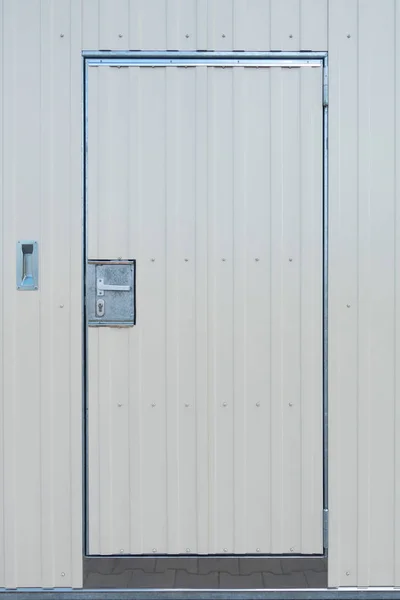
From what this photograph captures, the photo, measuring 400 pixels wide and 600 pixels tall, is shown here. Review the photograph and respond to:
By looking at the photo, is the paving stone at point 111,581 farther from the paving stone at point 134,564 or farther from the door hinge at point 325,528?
the door hinge at point 325,528

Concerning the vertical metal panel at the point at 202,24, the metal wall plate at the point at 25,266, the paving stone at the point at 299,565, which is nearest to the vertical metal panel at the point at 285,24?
the vertical metal panel at the point at 202,24

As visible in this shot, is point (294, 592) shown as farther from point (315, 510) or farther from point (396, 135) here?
point (396, 135)

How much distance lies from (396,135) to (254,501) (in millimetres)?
1628

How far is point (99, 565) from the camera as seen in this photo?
2.47 meters

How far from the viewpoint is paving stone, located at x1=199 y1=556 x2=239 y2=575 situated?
2.45 meters

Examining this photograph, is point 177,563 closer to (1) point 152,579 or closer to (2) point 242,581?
(1) point 152,579

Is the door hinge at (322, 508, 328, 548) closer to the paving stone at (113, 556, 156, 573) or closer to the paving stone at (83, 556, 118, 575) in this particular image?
the paving stone at (113, 556, 156, 573)

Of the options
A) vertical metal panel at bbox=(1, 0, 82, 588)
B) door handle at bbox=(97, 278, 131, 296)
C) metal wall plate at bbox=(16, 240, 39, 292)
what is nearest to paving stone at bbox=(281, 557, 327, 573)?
vertical metal panel at bbox=(1, 0, 82, 588)

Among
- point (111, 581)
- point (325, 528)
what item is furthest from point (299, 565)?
point (111, 581)

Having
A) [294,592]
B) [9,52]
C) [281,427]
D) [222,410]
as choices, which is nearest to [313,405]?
[281,427]

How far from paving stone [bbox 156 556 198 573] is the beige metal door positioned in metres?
0.03

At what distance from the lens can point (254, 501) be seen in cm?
246

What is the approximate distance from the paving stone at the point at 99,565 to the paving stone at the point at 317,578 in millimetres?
810

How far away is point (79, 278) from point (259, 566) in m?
1.40
